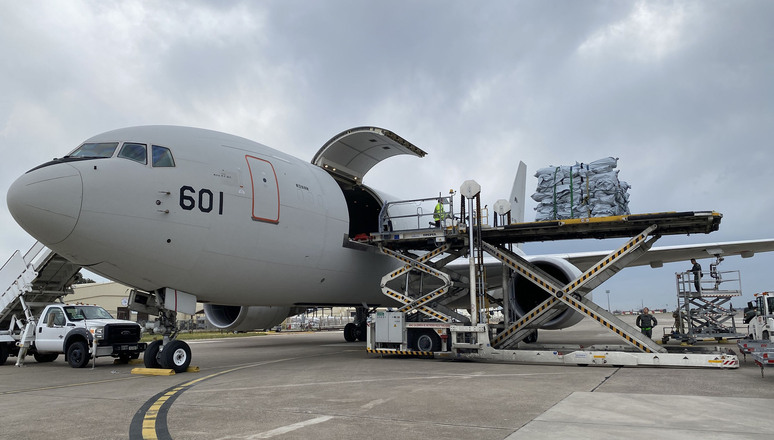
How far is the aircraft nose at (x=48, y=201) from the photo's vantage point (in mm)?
7441

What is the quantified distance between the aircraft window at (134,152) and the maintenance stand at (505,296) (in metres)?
5.39

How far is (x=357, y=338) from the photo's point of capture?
19969mm

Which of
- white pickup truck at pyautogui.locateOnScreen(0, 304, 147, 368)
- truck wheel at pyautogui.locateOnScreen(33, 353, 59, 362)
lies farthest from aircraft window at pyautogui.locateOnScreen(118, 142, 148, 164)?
truck wheel at pyautogui.locateOnScreen(33, 353, 59, 362)

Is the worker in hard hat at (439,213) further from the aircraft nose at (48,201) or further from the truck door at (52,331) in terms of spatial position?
the truck door at (52,331)

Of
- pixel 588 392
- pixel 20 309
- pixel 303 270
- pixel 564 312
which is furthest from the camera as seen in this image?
pixel 20 309

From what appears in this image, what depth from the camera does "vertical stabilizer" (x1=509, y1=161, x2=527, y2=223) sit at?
64.1 feet

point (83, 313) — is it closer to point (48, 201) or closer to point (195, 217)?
point (195, 217)

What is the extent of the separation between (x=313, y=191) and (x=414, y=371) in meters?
4.23

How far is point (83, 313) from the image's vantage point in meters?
12.7

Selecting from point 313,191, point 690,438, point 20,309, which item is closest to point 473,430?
point 690,438

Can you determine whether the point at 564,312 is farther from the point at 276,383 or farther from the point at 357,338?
the point at 357,338

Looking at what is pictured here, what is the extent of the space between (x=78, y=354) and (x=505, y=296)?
9401 mm

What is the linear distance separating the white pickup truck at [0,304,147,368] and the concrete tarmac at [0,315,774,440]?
198cm

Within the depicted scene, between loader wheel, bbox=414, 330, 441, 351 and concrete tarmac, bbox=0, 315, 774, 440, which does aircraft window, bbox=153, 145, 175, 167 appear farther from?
loader wheel, bbox=414, 330, 441, 351
